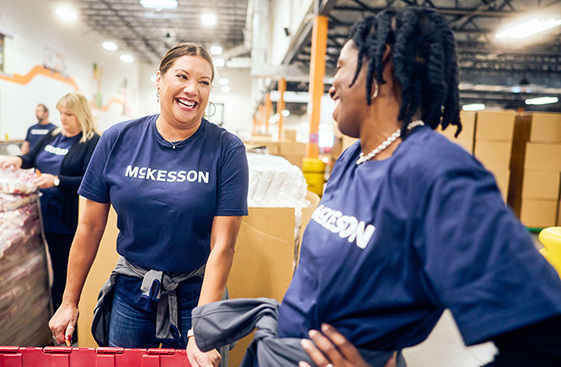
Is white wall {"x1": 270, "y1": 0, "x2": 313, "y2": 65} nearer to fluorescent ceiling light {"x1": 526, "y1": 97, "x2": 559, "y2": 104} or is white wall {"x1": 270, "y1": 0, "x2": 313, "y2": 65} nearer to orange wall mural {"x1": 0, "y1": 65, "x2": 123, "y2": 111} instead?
orange wall mural {"x1": 0, "y1": 65, "x2": 123, "y2": 111}

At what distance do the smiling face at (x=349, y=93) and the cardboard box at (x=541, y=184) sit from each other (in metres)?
6.84

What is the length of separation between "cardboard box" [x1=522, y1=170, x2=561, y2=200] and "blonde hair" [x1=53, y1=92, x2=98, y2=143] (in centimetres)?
677

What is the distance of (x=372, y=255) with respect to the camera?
2.10 ft

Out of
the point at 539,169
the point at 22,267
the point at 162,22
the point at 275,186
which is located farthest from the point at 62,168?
the point at 162,22

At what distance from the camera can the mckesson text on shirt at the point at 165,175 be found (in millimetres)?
1234

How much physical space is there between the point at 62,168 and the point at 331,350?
2.43 metres

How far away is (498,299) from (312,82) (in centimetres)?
589

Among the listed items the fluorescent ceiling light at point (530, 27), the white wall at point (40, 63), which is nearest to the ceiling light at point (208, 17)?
the white wall at point (40, 63)

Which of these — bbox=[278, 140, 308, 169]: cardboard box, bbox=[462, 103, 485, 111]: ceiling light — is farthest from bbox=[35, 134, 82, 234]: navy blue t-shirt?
bbox=[462, 103, 485, 111]: ceiling light

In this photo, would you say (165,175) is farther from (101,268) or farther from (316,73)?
(316,73)

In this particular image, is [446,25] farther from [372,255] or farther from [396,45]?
[372,255]

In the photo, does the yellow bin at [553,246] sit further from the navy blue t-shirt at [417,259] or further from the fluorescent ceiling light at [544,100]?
the fluorescent ceiling light at [544,100]

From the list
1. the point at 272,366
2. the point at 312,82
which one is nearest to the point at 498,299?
the point at 272,366

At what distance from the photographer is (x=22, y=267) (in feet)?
6.86
